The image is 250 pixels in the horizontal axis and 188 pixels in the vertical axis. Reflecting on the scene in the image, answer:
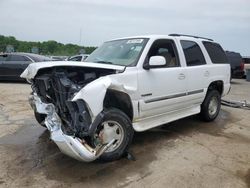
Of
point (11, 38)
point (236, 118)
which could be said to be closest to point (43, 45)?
point (11, 38)

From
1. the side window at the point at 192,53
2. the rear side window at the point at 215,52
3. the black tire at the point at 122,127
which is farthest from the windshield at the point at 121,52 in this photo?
the rear side window at the point at 215,52

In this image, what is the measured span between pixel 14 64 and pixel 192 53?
1059cm

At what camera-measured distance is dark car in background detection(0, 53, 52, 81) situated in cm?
1470

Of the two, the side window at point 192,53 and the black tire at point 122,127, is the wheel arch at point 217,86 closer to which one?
the side window at point 192,53

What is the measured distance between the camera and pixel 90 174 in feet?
14.1

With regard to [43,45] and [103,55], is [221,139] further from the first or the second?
[43,45]

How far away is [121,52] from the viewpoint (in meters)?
5.60

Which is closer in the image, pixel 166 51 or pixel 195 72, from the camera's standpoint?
pixel 166 51

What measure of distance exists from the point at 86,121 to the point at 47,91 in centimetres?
88

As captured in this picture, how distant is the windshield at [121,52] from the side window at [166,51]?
0.23 metres

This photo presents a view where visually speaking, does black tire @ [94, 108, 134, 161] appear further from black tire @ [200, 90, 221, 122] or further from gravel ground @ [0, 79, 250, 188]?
black tire @ [200, 90, 221, 122]

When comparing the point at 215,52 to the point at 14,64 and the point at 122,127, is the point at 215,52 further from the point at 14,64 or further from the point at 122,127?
the point at 14,64

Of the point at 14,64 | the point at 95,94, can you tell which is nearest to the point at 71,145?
the point at 95,94

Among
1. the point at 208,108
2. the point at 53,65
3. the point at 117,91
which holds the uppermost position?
the point at 53,65
